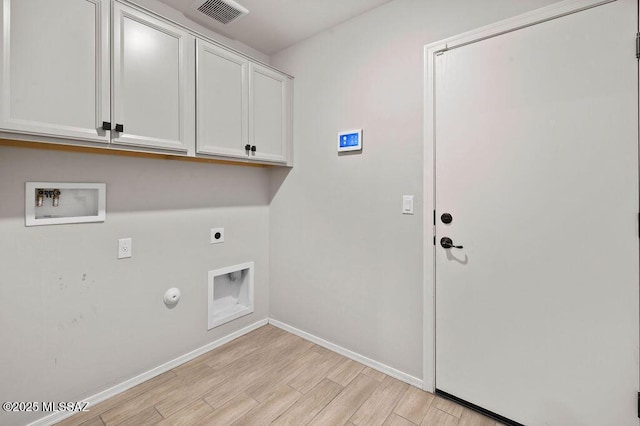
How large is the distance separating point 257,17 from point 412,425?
9.35ft

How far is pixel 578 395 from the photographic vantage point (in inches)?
57.6

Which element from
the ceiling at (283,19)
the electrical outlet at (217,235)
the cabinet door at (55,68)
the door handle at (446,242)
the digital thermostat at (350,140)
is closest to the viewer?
the cabinet door at (55,68)

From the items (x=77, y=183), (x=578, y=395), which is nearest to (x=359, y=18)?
(x=77, y=183)

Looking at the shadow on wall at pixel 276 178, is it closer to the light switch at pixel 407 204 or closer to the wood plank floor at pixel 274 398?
the light switch at pixel 407 204

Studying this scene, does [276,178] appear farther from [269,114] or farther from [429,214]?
[429,214]

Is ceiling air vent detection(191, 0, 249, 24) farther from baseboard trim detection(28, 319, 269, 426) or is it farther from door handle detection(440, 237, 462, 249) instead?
baseboard trim detection(28, 319, 269, 426)

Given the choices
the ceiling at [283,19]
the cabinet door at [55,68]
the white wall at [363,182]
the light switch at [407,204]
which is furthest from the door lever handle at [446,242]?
the cabinet door at [55,68]

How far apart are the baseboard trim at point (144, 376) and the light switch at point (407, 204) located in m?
1.77

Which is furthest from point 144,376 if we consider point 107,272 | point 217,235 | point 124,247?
point 217,235

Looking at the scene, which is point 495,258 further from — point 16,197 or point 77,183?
point 16,197

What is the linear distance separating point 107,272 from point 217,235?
2.58 ft

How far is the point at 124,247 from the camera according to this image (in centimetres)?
193

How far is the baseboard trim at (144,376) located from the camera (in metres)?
1.65

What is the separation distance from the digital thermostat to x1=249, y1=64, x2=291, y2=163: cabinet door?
0.53m
